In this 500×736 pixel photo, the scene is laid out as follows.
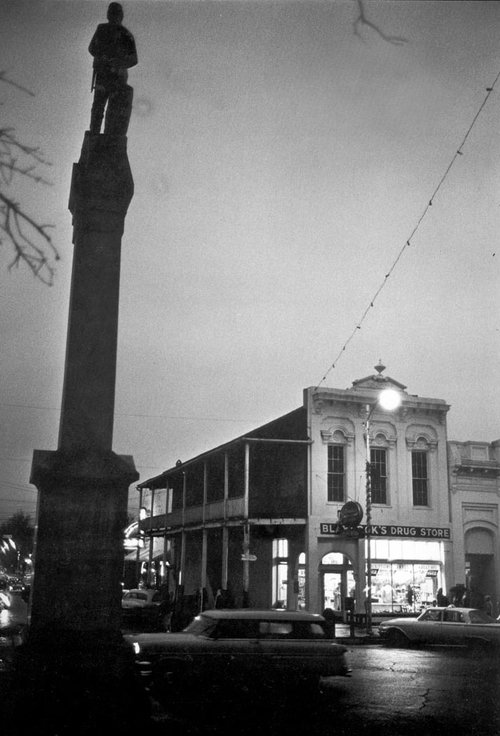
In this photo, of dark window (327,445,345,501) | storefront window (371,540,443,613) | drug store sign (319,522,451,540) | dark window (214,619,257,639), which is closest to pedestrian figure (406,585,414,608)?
storefront window (371,540,443,613)

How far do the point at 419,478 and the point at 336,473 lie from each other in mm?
3676

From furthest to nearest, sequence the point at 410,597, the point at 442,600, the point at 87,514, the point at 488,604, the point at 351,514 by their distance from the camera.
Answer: the point at 410,597
the point at 488,604
the point at 351,514
the point at 442,600
the point at 87,514

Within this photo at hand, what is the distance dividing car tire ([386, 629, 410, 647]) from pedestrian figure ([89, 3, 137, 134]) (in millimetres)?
14817

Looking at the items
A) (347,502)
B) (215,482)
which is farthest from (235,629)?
(215,482)

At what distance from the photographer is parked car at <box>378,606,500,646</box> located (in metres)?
18.0

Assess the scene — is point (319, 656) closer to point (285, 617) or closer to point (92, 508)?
point (285, 617)

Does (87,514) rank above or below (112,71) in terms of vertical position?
below

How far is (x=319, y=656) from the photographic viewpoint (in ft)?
35.5

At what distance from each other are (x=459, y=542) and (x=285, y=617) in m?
20.7

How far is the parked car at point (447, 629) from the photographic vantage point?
707 inches

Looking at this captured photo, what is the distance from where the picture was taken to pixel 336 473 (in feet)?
96.4

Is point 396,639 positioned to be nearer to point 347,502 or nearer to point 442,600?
point 442,600

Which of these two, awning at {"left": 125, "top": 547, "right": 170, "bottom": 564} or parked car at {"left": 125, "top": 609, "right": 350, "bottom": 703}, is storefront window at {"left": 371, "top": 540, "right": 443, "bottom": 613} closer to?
awning at {"left": 125, "top": 547, "right": 170, "bottom": 564}

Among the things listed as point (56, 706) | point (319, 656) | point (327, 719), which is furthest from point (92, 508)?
point (319, 656)
